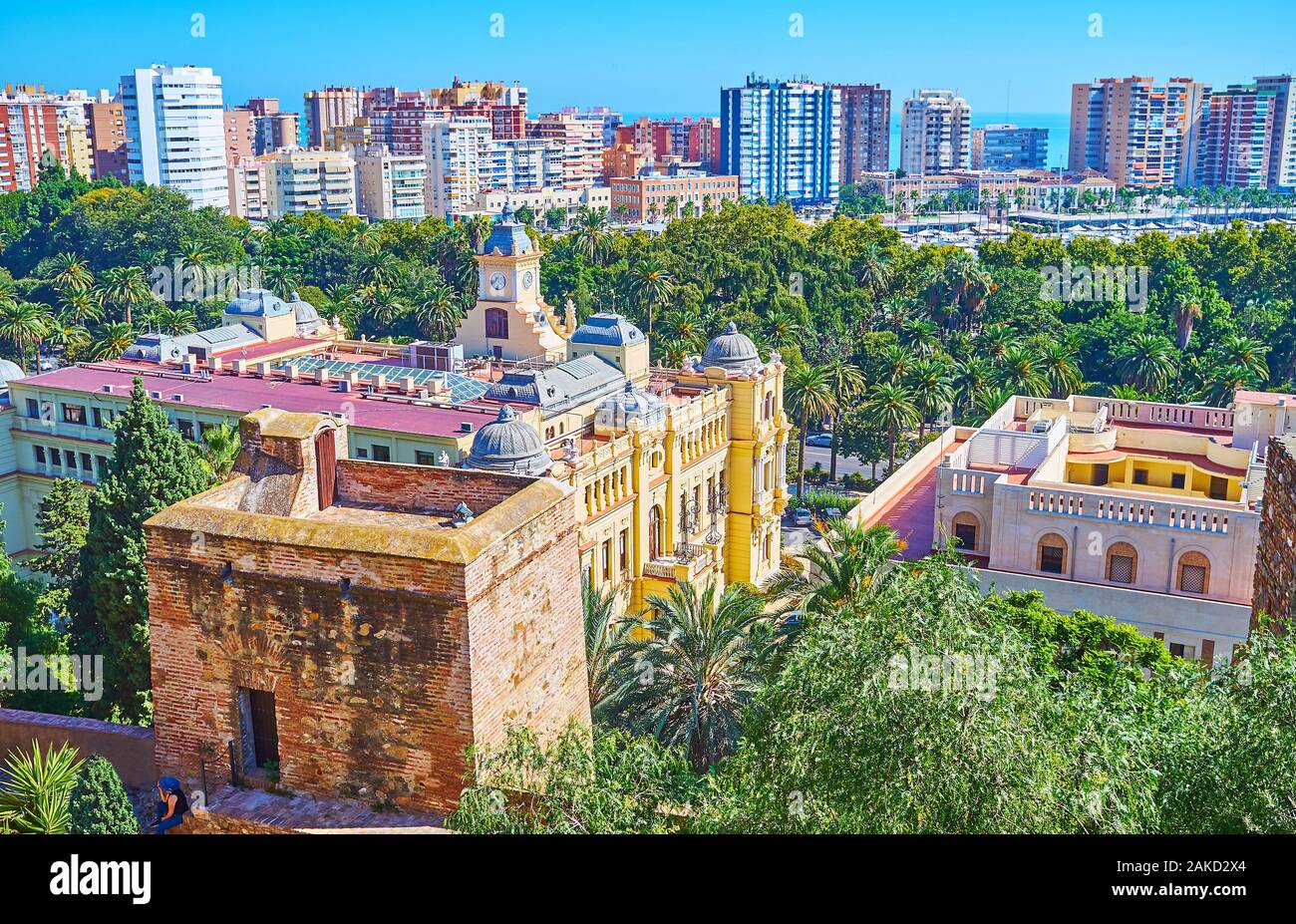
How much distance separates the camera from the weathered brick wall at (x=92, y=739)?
20109mm

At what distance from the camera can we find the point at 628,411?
47094 millimetres

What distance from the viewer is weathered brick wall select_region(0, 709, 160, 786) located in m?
20.1

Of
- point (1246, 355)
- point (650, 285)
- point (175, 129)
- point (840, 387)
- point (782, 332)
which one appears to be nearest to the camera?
point (840, 387)

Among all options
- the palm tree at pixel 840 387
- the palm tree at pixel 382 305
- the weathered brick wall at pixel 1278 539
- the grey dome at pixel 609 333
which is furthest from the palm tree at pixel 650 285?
the weathered brick wall at pixel 1278 539

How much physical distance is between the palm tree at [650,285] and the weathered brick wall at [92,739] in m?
76.3

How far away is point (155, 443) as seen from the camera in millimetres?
37312

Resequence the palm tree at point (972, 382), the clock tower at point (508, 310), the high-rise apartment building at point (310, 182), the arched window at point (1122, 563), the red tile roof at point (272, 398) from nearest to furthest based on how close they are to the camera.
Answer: the arched window at point (1122, 563) → the red tile roof at point (272, 398) → the clock tower at point (508, 310) → the palm tree at point (972, 382) → the high-rise apartment building at point (310, 182)

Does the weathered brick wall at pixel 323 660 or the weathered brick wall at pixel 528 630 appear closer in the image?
the weathered brick wall at pixel 323 660

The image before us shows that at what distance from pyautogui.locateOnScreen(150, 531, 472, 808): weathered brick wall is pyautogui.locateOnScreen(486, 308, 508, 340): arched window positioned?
52064 mm

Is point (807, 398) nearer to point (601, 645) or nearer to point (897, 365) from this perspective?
point (897, 365)

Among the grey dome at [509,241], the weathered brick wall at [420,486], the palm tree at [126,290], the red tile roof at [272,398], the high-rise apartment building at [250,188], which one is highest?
the high-rise apartment building at [250,188]

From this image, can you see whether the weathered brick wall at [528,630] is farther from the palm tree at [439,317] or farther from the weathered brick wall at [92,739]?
the palm tree at [439,317]

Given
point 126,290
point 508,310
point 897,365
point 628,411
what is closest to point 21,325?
point 126,290

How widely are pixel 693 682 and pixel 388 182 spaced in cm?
17150
